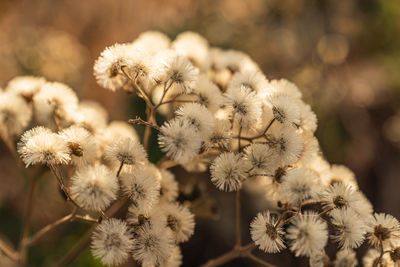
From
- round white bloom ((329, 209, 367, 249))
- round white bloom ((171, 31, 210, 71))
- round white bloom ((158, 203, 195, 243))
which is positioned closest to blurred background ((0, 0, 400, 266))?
round white bloom ((171, 31, 210, 71))

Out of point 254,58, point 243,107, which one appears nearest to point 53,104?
point 243,107

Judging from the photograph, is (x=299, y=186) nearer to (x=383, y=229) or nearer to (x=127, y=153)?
(x=383, y=229)

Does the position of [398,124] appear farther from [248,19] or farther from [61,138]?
[61,138]

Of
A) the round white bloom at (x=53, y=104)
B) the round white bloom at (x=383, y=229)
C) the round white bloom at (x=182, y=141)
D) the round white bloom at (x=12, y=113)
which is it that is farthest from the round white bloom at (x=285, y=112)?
the round white bloom at (x=12, y=113)

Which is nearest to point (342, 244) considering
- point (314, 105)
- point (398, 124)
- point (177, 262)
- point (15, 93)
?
point (177, 262)

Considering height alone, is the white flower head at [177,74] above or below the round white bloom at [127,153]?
above

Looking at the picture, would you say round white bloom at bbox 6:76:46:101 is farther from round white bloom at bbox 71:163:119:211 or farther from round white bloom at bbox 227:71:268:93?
round white bloom at bbox 227:71:268:93

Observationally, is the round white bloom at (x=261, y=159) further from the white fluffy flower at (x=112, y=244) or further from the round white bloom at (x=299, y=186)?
the white fluffy flower at (x=112, y=244)
